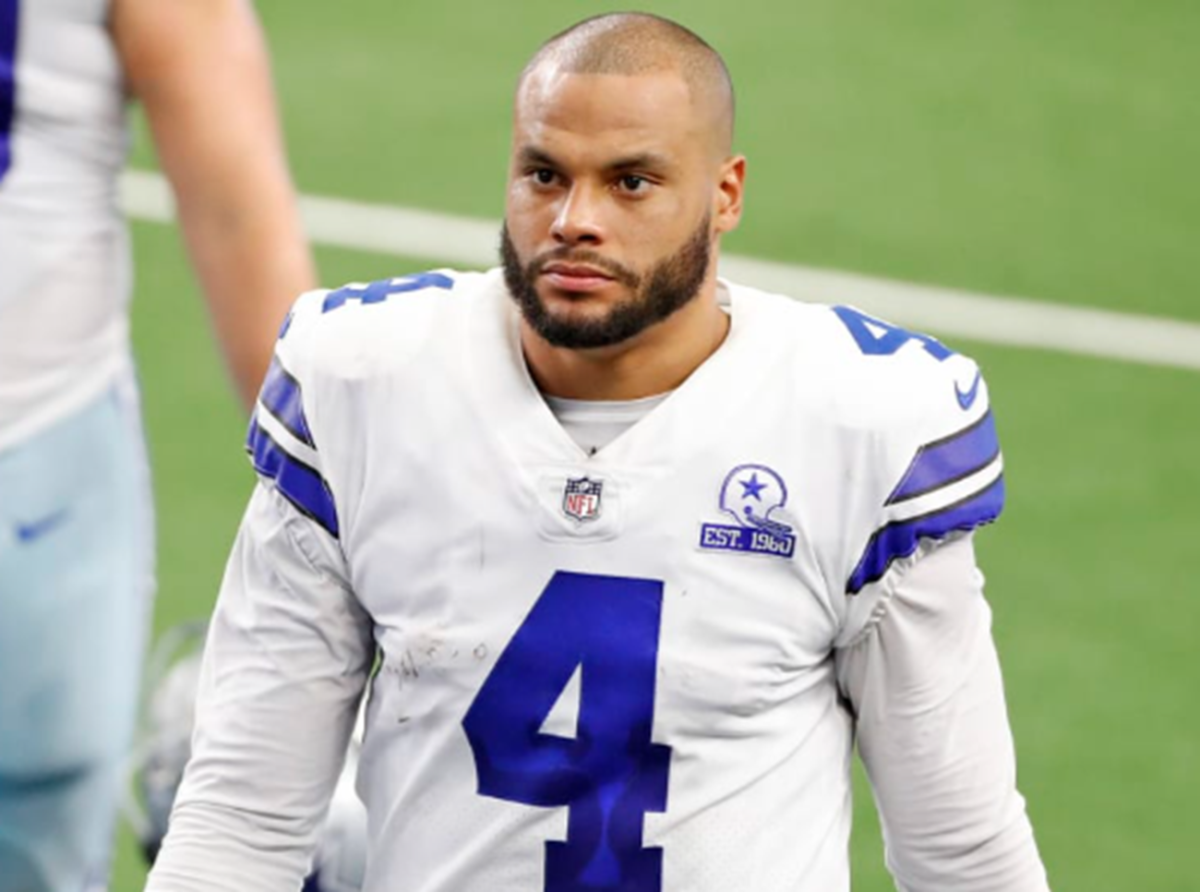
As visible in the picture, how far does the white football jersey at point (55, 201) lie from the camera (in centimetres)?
327

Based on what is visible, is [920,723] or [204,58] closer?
[920,723]

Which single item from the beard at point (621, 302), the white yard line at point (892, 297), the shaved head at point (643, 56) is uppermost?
the shaved head at point (643, 56)

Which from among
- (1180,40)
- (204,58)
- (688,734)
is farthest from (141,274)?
(688,734)

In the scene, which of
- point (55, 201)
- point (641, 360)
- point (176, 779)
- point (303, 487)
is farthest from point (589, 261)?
point (176, 779)

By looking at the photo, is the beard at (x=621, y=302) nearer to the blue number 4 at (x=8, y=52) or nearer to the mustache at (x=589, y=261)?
the mustache at (x=589, y=261)

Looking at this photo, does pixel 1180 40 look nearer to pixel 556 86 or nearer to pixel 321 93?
pixel 321 93

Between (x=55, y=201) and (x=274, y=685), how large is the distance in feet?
2.00

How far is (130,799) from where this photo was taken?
15.9ft

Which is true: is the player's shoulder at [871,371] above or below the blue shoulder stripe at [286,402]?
above

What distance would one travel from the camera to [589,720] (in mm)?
3006

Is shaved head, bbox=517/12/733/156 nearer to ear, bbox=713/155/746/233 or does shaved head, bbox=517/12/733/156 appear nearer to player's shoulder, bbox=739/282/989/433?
ear, bbox=713/155/746/233

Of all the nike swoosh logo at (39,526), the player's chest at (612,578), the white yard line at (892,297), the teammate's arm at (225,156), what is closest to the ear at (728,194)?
the player's chest at (612,578)

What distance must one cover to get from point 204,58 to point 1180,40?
5.95 metres

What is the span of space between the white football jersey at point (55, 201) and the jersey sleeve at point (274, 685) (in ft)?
1.13
